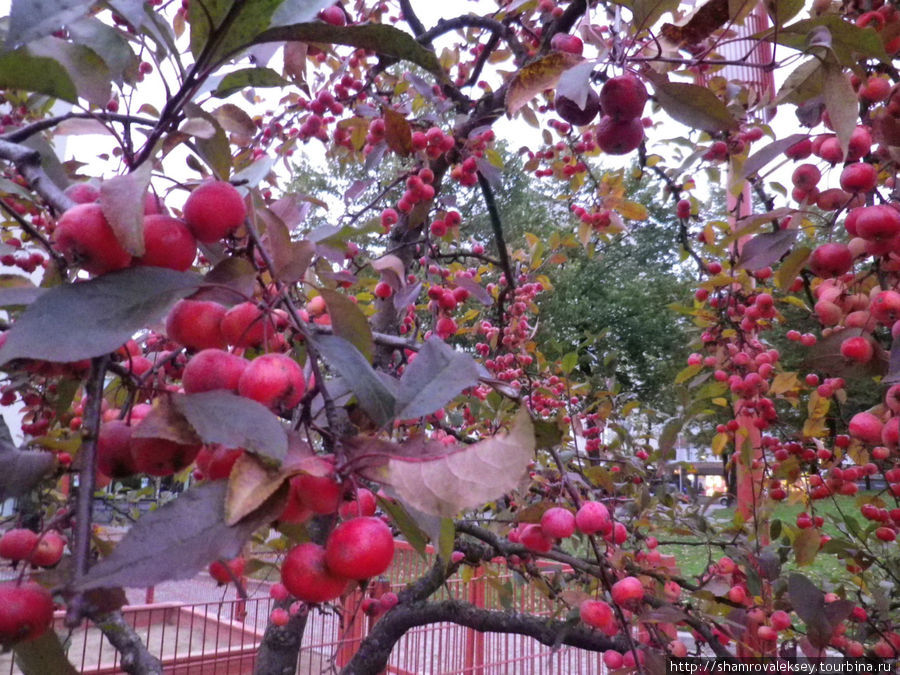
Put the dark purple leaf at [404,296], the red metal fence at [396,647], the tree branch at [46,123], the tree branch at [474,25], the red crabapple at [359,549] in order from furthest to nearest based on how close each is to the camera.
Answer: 1. the red metal fence at [396,647]
2. the tree branch at [474,25]
3. the dark purple leaf at [404,296]
4. the tree branch at [46,123]
5. the red crabapple at [359,549]

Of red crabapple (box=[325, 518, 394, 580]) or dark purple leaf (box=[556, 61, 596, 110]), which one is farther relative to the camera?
dark purple leaf (box=[556, 61, 596, 110])

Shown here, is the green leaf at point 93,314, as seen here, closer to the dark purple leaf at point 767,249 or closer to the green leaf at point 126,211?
the green leaf at point 126,211

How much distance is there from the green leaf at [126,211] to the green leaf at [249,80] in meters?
0.27

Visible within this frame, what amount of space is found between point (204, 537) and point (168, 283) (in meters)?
0.20

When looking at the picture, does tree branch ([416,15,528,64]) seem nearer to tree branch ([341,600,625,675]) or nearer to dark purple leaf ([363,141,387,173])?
dark purple leaf ([363,141,387,173])

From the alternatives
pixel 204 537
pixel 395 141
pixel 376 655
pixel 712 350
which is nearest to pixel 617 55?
pixel 395 141

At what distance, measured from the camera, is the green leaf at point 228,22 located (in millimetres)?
489

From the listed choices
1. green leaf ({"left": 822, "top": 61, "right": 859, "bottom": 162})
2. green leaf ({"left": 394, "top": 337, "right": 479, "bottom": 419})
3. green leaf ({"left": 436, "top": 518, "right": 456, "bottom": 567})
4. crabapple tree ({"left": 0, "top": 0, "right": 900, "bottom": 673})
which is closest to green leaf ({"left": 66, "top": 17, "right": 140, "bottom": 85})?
crabapple tree ({"left": 0, "top": 0, "right": 900, "bottom": 673})

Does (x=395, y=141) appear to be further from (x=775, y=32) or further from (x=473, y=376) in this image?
(x=473, y=376)

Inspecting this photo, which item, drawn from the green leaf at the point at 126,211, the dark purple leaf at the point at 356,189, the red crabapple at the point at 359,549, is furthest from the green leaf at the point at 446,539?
the dark purple leaf at the point at 356,189

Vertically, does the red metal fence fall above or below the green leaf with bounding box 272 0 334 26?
below

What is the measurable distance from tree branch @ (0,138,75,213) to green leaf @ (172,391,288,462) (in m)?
0.23

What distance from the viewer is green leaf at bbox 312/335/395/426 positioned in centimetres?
51

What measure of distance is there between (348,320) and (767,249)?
0.80 meters
